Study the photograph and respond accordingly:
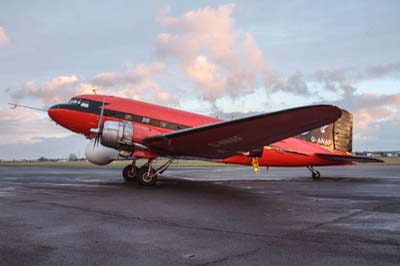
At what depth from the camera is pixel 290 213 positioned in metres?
8.33

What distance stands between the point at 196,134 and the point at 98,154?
6.85m

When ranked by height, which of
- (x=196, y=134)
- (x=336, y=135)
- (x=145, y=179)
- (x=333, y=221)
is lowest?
(x=333, y=221)

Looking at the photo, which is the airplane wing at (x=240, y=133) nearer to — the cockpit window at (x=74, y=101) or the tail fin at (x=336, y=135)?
the cockpit window at (x=74, y=101)

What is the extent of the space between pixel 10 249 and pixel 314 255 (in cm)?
402

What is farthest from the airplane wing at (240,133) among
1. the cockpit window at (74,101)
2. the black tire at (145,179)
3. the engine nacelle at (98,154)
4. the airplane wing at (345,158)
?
the airplane wing at (345,158)

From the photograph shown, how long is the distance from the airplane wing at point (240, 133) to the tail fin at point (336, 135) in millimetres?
7369

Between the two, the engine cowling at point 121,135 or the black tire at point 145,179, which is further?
the black tire at point 145,179

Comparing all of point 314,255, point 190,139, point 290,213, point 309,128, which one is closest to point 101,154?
point 190,139

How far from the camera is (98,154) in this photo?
17.7 m

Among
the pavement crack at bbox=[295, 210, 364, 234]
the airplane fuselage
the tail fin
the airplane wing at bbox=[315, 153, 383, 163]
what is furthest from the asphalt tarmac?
the tail fin

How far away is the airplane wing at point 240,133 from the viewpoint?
35.3 feet

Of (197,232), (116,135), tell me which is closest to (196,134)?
(116,135)

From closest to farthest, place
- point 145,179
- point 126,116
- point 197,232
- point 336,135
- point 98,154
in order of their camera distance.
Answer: point 197,232 → point 145,179 → point 126,116 → point 98,154 → point 336,135

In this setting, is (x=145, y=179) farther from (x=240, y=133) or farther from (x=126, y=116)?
(x=240, y=133)
